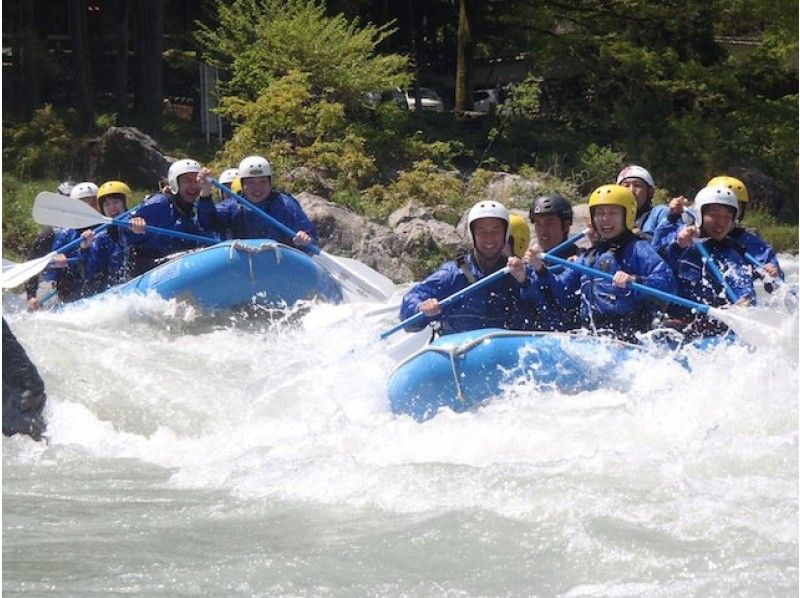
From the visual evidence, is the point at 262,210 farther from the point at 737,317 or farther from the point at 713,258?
the point at 737,317

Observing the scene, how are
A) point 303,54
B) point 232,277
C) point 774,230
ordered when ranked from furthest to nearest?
point 303,54, point 774,230, point 232,277

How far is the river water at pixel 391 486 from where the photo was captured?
493 centimetres

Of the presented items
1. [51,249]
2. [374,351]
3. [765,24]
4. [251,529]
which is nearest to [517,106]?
[765,24]

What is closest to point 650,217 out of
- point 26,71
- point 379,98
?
point 379,98

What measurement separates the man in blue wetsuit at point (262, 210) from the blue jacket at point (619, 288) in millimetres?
3799

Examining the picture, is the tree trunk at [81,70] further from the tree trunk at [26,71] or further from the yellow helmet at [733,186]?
the yellow helmet at [733,186]

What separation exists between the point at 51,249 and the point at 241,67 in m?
9.19

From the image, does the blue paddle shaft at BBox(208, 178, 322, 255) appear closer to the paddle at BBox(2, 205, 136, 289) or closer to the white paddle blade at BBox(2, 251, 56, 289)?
the paddle at BBox(2, 205, 136, 289)

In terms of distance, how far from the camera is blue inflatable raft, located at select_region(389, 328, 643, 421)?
7.08 m

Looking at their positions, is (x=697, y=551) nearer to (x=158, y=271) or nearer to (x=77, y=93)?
(x=158, y=271)

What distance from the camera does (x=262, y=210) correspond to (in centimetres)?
1111

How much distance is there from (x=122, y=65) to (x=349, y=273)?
12.9m

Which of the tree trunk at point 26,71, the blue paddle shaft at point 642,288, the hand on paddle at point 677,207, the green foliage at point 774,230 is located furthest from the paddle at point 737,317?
the tree trunk at point 26,71

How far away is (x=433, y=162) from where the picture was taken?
20.1 m
